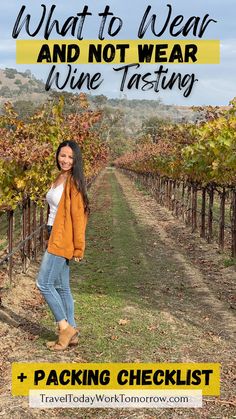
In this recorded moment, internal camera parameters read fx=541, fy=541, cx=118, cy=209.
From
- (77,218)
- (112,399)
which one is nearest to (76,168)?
(77,218)

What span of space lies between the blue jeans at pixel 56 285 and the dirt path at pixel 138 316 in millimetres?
486

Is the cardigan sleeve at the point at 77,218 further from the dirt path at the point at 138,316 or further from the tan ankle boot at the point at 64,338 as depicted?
the dirt path at the point at 138,316

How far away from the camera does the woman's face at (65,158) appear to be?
603 centimetres

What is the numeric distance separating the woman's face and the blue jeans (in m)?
0.98

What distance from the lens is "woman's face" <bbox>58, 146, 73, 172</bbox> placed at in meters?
6.03

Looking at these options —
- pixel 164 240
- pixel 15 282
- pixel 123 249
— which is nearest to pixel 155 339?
pixel 15 282

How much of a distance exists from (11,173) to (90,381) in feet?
15.9

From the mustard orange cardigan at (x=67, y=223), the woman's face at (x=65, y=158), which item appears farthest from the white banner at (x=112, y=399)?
the woman's face at (x=65, y=158)

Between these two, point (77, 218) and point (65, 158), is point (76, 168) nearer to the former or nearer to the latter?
point (65, 158)

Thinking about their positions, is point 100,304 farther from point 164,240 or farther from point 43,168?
point 164,240

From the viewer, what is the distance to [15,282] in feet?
32.1

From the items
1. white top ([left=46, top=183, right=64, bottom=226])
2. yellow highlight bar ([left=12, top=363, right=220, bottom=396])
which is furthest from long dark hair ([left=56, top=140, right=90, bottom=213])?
yellow highlight bar ([left=12, top=363, right=220, bottom=396])

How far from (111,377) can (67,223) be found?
1.72m

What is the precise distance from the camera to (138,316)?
816cm
